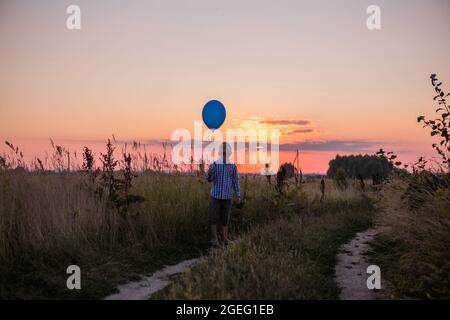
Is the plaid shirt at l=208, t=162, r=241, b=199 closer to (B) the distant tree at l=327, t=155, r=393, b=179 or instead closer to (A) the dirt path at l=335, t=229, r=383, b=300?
(A) the dirt path at l=335, t=229, r=383, b=300

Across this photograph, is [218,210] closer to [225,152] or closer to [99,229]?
[225,152]

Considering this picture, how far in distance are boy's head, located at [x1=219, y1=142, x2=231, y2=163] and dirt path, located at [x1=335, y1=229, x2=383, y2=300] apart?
3357 mm

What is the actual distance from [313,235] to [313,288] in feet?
12.6

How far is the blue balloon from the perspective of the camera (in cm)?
1294

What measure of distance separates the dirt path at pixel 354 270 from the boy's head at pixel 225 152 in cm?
336

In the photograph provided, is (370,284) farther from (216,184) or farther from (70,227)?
(70,227)

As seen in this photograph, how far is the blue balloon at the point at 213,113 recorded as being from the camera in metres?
12.9

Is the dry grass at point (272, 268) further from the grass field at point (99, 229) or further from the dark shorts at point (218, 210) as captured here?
the dark shorts at point (218, 210)

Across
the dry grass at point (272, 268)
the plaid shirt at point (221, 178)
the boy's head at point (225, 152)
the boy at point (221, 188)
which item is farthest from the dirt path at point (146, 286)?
the boy's head at point (225, 152)

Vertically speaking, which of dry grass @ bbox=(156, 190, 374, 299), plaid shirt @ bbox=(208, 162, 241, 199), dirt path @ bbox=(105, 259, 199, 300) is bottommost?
dirt path @ bbox=(105, 259, 199, 300)

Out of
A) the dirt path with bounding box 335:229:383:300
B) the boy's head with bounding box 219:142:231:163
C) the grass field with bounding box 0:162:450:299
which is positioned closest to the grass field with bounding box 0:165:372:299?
the grass field with bounding box 0:162:450:299

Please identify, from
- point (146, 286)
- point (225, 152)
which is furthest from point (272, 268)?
point (225, 152)

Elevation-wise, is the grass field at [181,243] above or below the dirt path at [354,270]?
above

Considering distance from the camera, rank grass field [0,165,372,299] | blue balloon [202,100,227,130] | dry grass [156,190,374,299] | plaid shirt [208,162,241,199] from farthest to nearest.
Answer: blue balloon [202,100,227,130], plaid shirt [208,162,241,199], grass field [0,165,372,299], dry grass [156,190,374,299]
